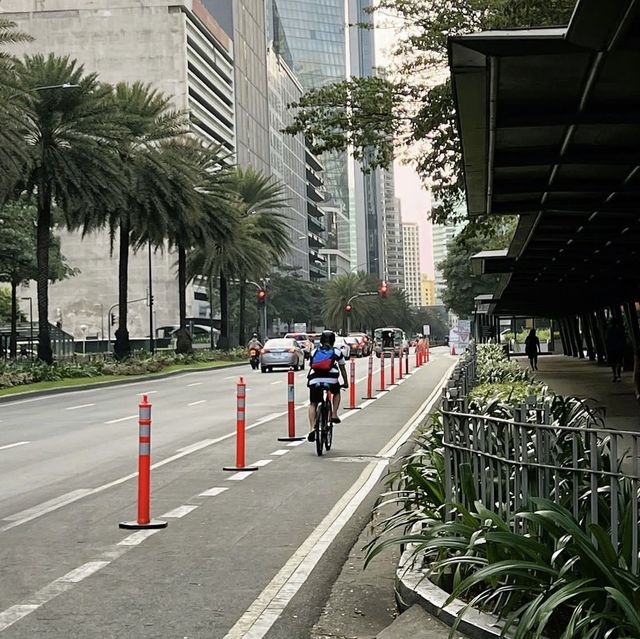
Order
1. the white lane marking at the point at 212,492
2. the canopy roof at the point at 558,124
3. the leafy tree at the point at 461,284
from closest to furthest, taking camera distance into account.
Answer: the canopy roof at the point at 558,124 → the white lane marking at the point at 212,492 → the leafy tree at the point at 461,284

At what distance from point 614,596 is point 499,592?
2.47 feet

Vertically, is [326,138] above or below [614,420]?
above

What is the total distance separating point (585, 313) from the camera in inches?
2061

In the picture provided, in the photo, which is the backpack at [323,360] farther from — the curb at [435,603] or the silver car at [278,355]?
the silver car at [278,355]

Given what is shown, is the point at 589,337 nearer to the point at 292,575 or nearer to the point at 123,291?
the point at 123,291

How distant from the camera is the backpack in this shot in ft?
55.2

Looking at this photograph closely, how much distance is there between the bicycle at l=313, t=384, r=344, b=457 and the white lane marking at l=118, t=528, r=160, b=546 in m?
6.43

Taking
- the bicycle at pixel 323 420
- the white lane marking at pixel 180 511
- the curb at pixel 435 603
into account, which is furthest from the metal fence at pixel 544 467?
the bicycle at pixel 323 420

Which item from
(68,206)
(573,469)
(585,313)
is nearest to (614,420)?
(573,469)

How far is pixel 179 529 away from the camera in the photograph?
10.2m

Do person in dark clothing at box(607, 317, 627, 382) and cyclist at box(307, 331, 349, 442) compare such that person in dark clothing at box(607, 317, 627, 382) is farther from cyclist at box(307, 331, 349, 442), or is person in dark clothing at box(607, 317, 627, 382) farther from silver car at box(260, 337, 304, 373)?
silver car at box(260, 337, 304, 373)

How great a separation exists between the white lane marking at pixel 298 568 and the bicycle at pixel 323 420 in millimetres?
1652

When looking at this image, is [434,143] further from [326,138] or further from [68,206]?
[68,206]

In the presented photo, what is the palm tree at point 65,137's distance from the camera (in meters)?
42.8
